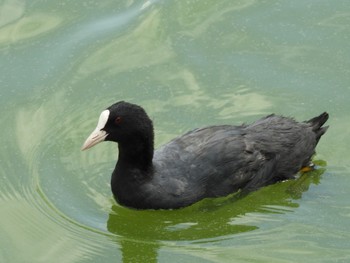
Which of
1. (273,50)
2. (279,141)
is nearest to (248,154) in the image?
(279,141)

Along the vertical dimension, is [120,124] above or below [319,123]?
above

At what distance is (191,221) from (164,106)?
1.35m

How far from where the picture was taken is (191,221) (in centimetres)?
753

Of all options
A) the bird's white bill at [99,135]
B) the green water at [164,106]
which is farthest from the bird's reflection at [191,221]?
the bird's white bill at [99,135]

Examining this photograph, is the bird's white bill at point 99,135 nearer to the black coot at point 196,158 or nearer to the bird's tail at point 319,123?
the black coot at point 196,158

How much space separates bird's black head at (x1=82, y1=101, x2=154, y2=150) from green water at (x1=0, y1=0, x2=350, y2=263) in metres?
0.55

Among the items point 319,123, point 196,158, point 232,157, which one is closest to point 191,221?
point 196,158

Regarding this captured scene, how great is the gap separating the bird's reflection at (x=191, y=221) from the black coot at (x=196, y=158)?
7 centimetres

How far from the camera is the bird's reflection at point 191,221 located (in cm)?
729

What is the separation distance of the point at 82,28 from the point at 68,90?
894 mm

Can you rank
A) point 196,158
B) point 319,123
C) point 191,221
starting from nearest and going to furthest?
point 191,221 < point 196,158 < point 319,123

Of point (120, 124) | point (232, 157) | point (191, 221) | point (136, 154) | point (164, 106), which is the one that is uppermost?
point (120, 124)

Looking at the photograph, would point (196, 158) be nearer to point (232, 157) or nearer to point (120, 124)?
point (232, 157)

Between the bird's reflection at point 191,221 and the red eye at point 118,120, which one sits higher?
the red eye at point 118,120
